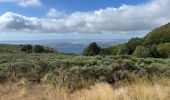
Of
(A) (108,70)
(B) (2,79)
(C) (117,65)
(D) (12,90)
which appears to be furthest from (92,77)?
(B) (2,79)

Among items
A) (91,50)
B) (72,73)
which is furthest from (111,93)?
(91,50)

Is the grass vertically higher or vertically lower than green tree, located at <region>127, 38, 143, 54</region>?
higher

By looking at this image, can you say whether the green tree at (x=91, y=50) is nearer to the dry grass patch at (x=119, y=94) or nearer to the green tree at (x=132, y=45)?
the green tree at (x=132, y=45)

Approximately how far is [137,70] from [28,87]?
4.28 meters

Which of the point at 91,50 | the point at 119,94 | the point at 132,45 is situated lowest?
the point at 91,50

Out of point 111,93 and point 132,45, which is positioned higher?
point 111,93

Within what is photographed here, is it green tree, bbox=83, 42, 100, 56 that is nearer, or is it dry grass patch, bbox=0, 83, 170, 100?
dry grass patch, bbox=0, 83, 170, 100

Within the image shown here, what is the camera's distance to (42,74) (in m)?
15.0

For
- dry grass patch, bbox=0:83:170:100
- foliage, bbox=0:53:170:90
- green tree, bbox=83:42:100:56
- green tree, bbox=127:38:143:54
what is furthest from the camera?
green tree, bbox=127:38:143:54

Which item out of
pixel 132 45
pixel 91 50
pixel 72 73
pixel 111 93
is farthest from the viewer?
pixel 132 45

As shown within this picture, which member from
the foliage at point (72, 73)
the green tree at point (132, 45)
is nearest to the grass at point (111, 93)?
the foliage at point (72, 73)

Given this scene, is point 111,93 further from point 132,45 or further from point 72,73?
point 132,45

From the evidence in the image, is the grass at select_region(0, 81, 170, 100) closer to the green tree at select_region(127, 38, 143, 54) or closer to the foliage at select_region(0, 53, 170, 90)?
the foliage at select_region(0, 53, 170, 90)

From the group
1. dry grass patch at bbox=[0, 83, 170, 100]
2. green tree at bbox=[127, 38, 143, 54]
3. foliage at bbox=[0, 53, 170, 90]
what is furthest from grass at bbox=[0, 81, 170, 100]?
green tree at bbox=[127, 38, 143, 54]
